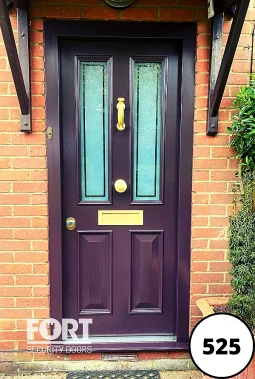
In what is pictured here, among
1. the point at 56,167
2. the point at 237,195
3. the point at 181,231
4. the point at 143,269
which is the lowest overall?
the point at 143,269

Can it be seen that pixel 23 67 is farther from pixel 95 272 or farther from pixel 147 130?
pixel 95 272

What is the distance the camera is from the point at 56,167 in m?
2.47

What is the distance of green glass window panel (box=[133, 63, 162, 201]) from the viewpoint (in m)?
2.53

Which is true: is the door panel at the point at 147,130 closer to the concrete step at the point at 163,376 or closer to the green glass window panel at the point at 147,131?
the green glass window panel at the point at 147,131

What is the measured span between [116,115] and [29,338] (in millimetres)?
Result: 1801

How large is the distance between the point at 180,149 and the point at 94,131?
649mm

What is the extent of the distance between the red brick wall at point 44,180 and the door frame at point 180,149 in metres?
0.04

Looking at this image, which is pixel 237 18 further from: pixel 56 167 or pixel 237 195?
pixel 56 167

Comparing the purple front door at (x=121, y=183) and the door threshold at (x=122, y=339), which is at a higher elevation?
the purple front door at (x=121, y=183)

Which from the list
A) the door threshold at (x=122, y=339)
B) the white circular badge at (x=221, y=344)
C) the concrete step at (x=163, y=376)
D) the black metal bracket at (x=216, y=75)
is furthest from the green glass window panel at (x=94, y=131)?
the concrete step at (x=163, y=376)

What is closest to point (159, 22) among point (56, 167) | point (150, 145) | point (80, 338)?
point (150, 145)

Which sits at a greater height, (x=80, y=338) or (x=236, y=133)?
(x=236, y=133)

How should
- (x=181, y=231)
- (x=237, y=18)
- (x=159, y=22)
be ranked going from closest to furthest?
(x=237, y=18)
(x=159, y=22)
(x=181, y=231)

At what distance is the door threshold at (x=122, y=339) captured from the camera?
2660 millimetres
